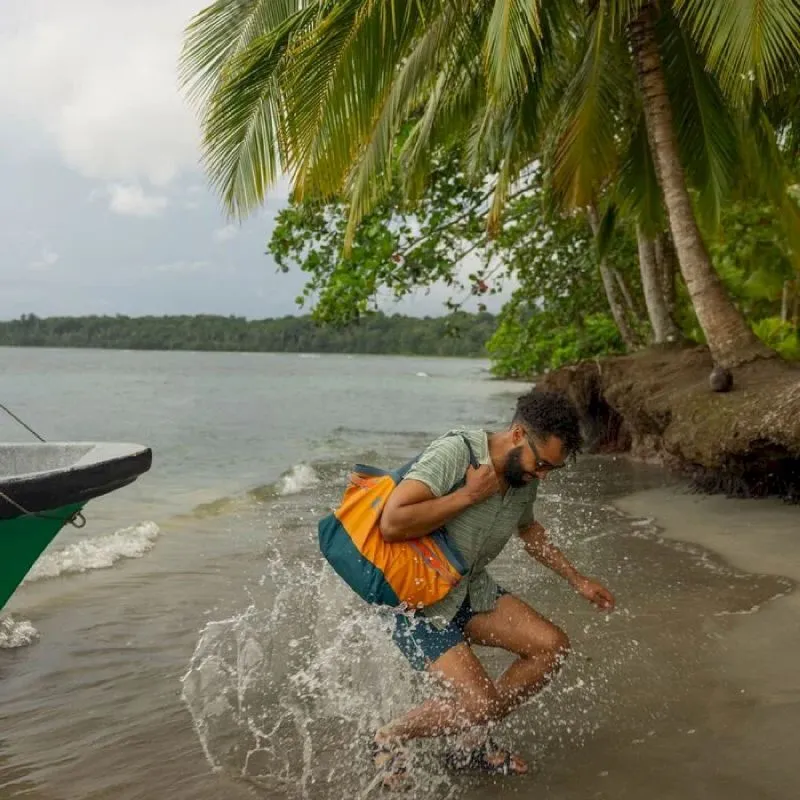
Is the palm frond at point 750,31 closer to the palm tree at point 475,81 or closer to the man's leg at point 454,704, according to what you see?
the palm tree at point 475,81

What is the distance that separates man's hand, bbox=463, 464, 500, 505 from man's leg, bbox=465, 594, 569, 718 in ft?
2.05

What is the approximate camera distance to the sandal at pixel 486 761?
13.0 feet

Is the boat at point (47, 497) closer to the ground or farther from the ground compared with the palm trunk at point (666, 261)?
closer to the ground

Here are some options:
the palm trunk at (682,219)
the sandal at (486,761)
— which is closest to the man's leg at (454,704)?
the sandal at (486,761)

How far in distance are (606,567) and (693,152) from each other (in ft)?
18.0

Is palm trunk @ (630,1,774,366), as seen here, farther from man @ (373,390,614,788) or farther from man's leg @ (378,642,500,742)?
man's leg @ (378,642,500,742)

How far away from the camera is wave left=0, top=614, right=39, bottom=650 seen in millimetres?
6418

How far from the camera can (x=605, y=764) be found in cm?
409

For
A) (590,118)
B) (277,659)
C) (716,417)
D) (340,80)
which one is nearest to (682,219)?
(590,118)

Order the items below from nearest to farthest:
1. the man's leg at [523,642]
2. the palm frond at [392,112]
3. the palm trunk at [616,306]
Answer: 1. the man's leg at [523,642]
2. the palm frond at [392,112]
3. the palm trunk at [616,306]

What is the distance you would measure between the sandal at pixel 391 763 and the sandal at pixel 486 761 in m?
0.25

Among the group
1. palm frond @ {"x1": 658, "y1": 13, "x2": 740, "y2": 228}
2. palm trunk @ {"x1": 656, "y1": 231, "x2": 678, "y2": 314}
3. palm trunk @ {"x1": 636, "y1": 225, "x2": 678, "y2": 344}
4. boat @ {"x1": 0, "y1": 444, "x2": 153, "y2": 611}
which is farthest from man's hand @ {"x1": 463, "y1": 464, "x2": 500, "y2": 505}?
palm trunk @ {"x1": 656, "y1": 231, "x2": 678, "y2": 314}

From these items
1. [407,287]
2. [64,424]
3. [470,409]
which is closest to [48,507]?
[407,287]

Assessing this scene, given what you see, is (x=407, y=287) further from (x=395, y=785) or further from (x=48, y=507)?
(x=395, y=785)
